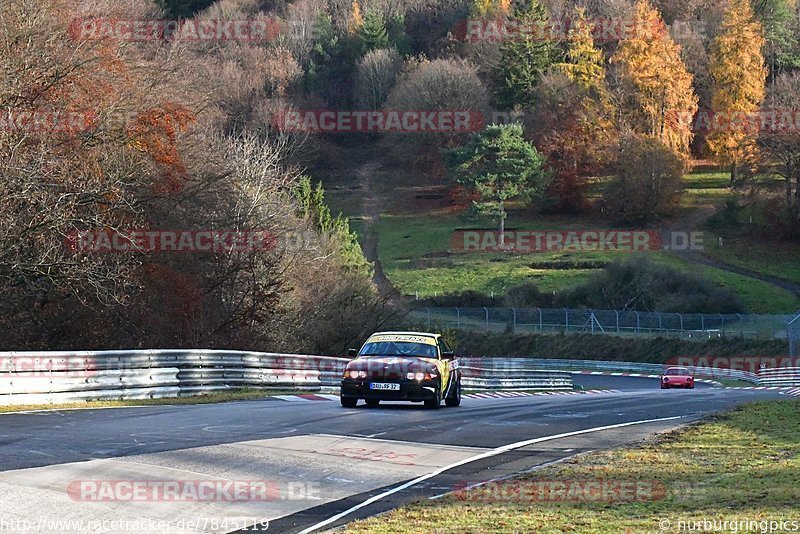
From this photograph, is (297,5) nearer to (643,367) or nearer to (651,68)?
(651,68)

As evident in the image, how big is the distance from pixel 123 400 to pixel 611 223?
73105mm

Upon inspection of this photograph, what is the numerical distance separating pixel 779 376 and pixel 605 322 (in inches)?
502

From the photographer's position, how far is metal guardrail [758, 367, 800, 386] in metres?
51.3

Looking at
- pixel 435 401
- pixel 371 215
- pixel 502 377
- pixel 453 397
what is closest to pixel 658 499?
pixel 435 401

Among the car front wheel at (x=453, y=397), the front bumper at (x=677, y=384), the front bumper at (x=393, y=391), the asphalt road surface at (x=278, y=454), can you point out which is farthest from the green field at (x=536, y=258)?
the asphalt road surface at (x=278, y=454)

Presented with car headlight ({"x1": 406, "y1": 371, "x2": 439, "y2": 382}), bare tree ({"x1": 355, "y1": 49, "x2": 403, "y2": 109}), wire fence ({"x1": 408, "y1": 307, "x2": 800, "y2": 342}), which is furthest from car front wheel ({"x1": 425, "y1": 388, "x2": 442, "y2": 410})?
bare tree ({"x1": 355, "y1": 49, "x2": 403, "y2": 109})

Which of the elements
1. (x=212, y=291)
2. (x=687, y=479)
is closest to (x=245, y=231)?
(x=212, y=291)

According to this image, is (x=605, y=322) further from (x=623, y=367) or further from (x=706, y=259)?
(x=706, y=259)

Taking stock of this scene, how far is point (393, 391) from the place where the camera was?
21000 mm

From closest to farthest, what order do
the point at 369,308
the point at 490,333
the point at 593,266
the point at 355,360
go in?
the point at 355,360
the point at 369,308
the point at 490,333
the point at 593,266

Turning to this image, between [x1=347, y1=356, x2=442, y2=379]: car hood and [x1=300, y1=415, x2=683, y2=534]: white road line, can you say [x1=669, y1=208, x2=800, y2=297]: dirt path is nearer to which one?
[x1=347, y1=356, x2=442, y2=379]: car hood

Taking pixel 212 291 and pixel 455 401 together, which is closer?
pixel 455 401

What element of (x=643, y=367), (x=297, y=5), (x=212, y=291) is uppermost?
(x=297, y=5)

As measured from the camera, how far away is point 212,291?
3788 centimetres
